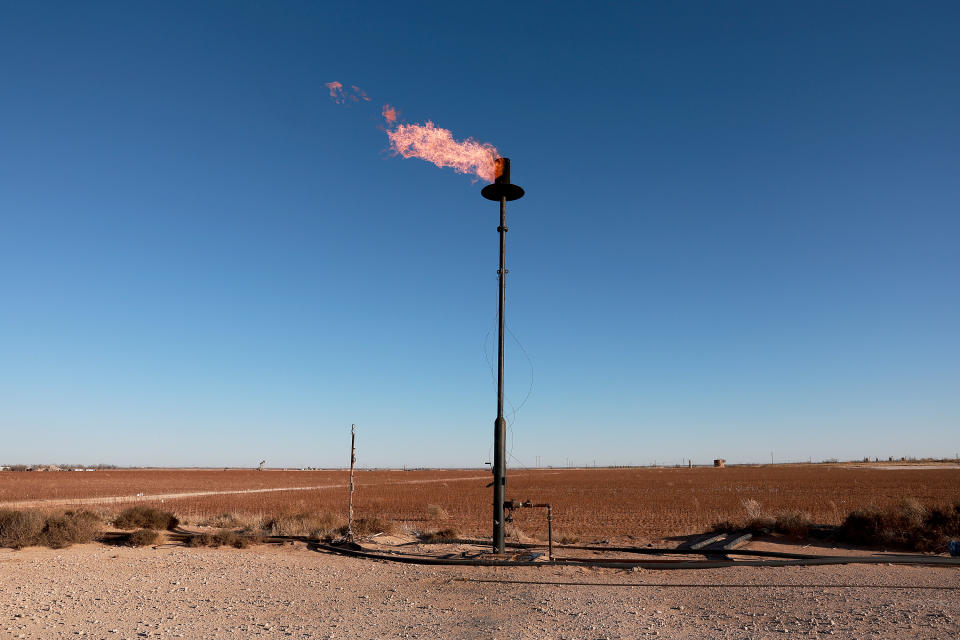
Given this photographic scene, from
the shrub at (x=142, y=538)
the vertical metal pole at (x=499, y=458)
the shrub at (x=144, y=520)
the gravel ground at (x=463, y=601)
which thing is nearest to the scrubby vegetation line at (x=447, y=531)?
the shrub at (x=142, y=538)

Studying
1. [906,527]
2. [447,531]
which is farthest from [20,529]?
[906,527]

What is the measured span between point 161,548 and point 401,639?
11.6 m

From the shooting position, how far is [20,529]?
16516 mm

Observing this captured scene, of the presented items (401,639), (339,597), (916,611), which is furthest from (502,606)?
(916,611)

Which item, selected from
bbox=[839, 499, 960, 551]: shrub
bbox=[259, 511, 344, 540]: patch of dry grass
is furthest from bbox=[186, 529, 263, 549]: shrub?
bbox=[839, 499, 960, 551]: shrub

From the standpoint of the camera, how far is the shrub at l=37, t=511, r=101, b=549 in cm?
1653

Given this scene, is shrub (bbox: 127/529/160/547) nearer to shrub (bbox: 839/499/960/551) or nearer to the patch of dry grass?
the patch of dry grass

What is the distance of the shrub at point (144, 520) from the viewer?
68.5 ft

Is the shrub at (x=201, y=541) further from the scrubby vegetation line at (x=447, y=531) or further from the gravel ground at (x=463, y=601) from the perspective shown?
the gravel ground at (x=463, y=601)

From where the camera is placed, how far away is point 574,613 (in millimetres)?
8898

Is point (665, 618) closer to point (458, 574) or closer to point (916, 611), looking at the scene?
point (916, 611)

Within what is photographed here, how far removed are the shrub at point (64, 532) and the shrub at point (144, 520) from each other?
241 cm

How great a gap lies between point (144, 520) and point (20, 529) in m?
4.74

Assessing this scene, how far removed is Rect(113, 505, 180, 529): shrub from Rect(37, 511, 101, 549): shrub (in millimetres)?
2410
